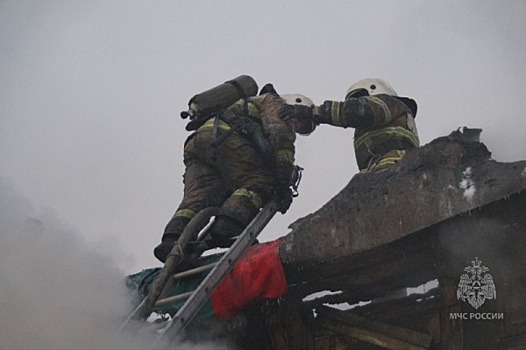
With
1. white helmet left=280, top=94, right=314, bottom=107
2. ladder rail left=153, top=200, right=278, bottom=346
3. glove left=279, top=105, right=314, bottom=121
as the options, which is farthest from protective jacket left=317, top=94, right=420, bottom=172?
ladder rail left=153, top=200, right=278, bottom=346

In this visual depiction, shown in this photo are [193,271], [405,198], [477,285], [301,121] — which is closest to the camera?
[477,285]

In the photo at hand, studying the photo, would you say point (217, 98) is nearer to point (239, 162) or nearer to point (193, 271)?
point (239, 162)

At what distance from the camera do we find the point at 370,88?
6211 mm

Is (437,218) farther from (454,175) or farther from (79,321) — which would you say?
(79,321)

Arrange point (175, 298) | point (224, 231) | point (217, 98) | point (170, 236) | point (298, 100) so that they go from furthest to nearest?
1. point (298, 100)
2. point (217, 98)
3. point (170, 236)
4. point (224, 231)
5. point (175, 298)

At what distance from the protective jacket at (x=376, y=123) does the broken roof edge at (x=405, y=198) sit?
1026mm

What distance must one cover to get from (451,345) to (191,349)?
1.70 m

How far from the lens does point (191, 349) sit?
4.61 m

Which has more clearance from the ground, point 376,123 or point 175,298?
point 376,123

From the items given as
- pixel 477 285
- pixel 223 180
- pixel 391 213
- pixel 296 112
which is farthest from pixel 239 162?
pixel 477 285

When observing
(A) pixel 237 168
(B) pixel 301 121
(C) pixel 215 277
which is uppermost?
(B) pixel 301 121

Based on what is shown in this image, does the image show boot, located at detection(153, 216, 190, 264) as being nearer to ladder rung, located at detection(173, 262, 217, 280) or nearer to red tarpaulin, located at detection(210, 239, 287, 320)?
ladder rung, located at detection(173, 262, 217, 280)

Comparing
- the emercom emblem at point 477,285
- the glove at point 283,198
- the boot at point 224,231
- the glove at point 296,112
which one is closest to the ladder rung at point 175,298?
the boot at point 224,231

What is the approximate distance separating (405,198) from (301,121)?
231 cm
